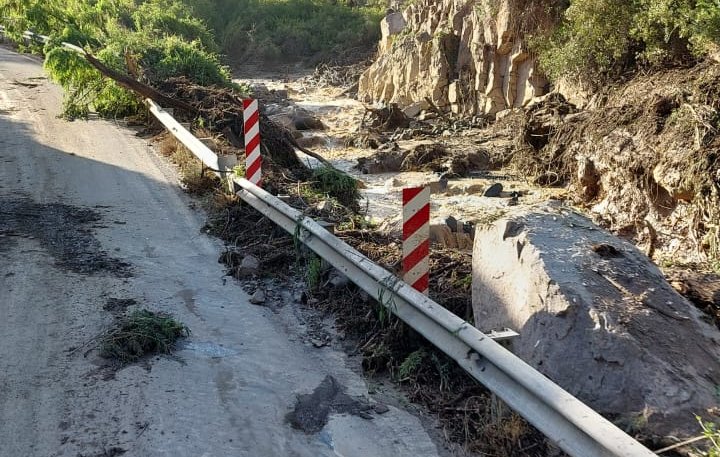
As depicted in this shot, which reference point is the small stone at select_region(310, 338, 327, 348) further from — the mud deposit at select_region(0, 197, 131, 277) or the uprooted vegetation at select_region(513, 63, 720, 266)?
the uprooted vegetation at select_region(513, 63, 720, 266)

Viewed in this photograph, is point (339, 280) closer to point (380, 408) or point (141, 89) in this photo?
point (380, 408)

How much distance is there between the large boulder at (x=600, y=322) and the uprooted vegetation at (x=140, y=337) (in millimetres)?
2410

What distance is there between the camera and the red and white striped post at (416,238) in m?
5.64

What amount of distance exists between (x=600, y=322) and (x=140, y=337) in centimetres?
336

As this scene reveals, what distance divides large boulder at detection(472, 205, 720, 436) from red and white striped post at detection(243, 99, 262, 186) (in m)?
4.24

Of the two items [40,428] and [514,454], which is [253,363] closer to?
[40,428]

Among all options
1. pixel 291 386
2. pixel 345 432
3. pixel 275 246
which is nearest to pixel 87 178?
pixel 275 246

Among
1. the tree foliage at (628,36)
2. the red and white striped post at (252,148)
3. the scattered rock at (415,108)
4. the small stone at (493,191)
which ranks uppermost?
the tree foliage at (628,36)

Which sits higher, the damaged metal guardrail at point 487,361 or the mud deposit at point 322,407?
the damaged metal guardrail at point 487,361

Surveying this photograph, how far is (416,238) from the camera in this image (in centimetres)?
571

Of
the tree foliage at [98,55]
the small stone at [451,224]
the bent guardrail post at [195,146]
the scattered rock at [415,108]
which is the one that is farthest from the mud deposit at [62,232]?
the scattered rock at [415,108]

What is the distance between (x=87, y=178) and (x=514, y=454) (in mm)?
8153

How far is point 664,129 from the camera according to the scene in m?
12.4

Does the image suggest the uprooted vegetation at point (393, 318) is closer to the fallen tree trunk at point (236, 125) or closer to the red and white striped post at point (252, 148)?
the red and white striped post at point (252, 148)
